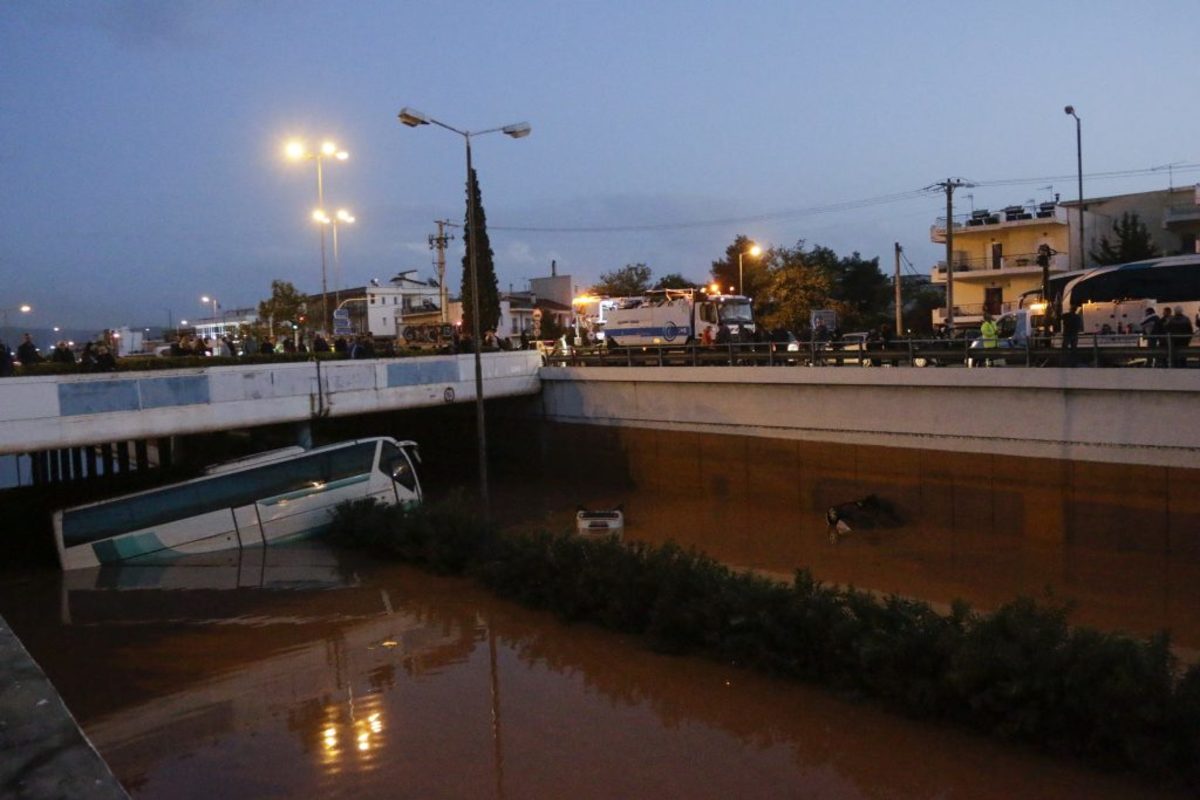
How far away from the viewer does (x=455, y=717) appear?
11.5 m

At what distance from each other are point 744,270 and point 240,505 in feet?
154

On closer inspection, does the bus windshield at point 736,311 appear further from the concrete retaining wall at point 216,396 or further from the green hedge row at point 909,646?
the green hedge row at point 909,646

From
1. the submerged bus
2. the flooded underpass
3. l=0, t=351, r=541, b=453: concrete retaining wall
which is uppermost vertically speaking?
l=0, t=351, r=541, b=453: concrete retaining wall

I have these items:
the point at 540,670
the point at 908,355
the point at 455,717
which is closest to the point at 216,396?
the point at 540,670

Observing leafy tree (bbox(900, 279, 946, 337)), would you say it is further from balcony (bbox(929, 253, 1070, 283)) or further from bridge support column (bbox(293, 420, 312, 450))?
bridge support column (bbox(293, 420, 312, 450))


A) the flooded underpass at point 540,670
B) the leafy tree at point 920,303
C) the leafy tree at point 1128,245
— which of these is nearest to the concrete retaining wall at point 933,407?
the flooded underpass at point 540,670

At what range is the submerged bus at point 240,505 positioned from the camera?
827 inches

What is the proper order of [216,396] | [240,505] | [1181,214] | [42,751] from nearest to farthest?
[42,751]
[240,505]
[216,396]
[1181,214]

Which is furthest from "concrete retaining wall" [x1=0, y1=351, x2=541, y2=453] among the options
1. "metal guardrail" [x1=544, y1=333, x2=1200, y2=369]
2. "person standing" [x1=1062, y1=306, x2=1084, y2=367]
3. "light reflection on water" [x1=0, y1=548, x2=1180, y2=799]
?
"person standing" [x1=1062, y1=306, x2=1084, y2=367]

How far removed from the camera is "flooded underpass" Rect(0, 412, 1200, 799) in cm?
970

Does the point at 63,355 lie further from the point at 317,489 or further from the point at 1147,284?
the point at 1147,284

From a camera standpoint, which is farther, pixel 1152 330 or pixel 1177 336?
pixel 1152 330

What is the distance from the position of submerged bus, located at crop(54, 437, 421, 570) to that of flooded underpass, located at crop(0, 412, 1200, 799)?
24.9 inches

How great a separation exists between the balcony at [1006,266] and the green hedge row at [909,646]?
36014 mm
